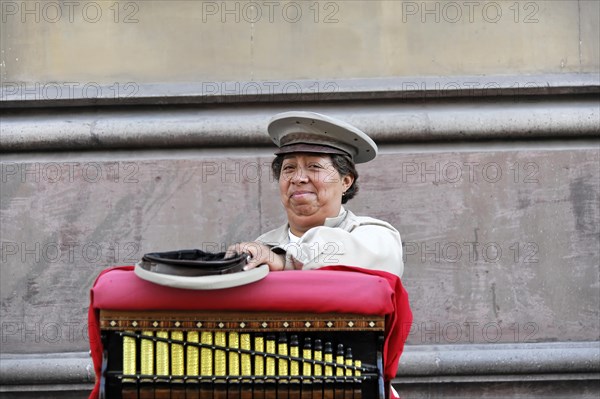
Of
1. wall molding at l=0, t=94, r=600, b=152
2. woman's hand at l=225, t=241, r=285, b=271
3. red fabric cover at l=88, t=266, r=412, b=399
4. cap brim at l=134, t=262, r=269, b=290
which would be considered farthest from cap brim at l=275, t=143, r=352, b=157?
wall molding at l=0, t=94, r=600, b=152

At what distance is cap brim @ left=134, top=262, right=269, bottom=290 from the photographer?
3.33 meters

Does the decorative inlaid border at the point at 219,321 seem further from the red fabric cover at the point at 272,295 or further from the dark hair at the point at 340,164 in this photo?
the dark hair at the point at 340,164

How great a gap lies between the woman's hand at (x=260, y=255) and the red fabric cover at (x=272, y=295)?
16 cm

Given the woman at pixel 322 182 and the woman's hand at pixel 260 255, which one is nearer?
the woman's hand at pixel 260 255

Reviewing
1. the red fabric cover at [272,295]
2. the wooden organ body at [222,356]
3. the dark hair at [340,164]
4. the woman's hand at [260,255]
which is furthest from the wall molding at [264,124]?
the wooden organ body at [222,356]

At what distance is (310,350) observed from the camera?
11.3 feet

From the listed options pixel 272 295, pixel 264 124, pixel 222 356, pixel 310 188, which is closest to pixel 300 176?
pixel 310 188

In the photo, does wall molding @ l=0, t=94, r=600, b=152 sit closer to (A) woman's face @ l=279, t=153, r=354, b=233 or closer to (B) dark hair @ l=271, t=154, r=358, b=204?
(B) dark hair @ l=271, t=154, r=358, b=204

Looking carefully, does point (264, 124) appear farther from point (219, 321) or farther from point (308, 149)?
point (219, 321)

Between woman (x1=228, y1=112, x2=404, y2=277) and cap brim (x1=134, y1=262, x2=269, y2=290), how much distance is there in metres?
0.43

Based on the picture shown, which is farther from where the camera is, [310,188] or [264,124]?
[264,124]

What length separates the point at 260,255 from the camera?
363cm

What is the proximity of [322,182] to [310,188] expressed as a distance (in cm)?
5

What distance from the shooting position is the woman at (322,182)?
12.6 feet
